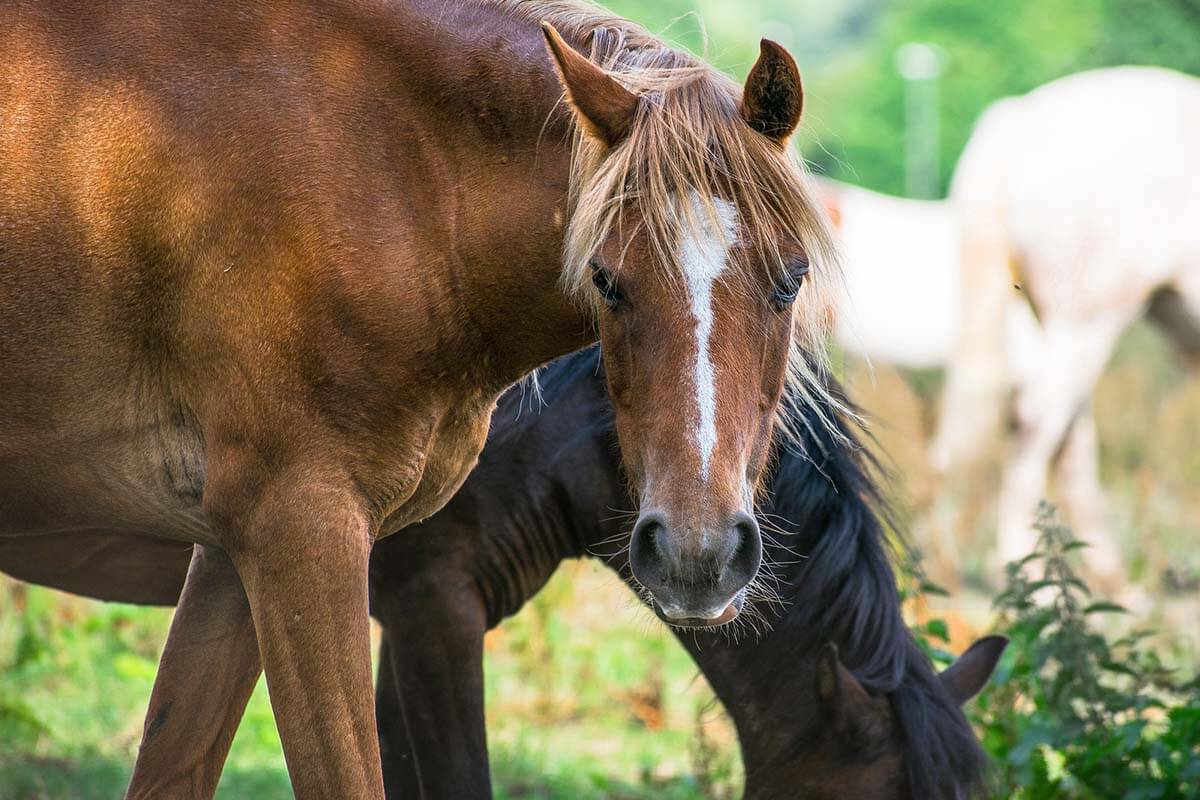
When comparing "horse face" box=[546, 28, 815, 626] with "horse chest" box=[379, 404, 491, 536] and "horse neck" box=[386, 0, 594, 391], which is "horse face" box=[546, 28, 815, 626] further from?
"horse chest" box=[379, 404, 491, 536]

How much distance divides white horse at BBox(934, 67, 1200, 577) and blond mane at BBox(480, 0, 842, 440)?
6086 mm

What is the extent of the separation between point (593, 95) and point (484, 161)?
32cm

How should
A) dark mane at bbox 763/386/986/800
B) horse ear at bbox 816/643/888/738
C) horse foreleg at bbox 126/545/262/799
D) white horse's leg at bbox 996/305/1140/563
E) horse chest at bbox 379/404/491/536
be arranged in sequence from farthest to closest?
white horse's leg at bbox 996/305/1140/563 → horse ear at bbox 816/643/888/738 → dark mane at bbox 763/386/986/800 → horse foreleg at bbox 126/545/262/799 → horse chest at bbox 379/404/491/536

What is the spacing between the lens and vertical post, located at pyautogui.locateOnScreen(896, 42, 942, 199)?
1252 inches

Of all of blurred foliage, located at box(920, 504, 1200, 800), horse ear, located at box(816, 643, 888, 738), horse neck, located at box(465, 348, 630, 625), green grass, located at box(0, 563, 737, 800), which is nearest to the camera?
horse ear, located at box(816, 643, 888, 738)

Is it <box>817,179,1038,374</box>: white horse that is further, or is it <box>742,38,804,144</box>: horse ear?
<box>817,179,1038,374</box>: white horse

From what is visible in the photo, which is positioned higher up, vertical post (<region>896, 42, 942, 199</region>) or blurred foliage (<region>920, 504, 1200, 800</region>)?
vertical post (<region>896, 42, 942, 199</region>)

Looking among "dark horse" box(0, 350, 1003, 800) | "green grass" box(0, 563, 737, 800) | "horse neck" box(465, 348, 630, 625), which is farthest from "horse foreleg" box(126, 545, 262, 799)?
"green grass" box(0, 563, 737, 800)

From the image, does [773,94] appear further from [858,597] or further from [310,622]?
[858,597]

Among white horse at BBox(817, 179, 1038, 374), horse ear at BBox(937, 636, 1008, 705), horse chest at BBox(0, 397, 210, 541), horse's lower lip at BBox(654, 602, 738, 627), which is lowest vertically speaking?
horse ear at BBox(937, 636, 1008, 705)

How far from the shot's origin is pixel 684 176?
8.38 feet

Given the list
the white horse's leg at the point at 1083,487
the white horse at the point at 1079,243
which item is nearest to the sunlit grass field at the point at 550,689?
the white horse's leg at the point at 1083,487

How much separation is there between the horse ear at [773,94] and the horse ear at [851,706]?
4.63ft

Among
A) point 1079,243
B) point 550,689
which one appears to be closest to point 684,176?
point 550,689
